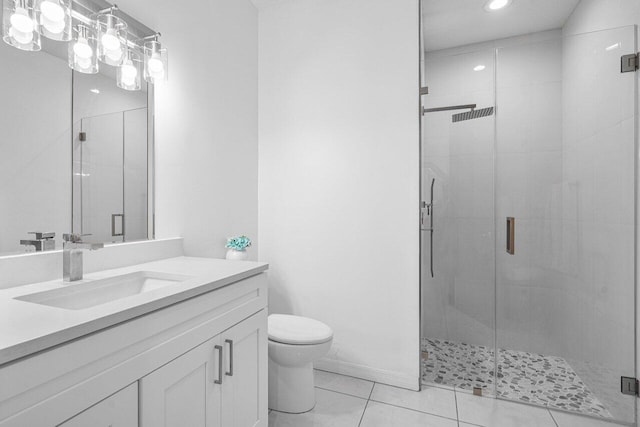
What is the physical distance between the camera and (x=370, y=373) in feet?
7.34

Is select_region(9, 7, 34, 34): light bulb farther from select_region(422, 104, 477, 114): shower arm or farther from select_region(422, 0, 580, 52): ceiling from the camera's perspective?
select_region(422, 0, 580, 52): ceiling

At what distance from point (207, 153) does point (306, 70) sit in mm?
963

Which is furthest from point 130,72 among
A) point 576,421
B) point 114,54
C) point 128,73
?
point 576,421

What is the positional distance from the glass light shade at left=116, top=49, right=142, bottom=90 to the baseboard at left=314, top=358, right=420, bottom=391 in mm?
2061

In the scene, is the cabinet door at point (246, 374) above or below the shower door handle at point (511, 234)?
below

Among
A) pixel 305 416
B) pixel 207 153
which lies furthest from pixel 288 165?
pixel 305 416

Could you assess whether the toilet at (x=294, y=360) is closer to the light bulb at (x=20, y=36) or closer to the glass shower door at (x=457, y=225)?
the glass shower door at (x=457, y=225)

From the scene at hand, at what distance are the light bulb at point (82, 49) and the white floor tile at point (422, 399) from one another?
2289 mm

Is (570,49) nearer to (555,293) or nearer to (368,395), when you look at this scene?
(555,293)

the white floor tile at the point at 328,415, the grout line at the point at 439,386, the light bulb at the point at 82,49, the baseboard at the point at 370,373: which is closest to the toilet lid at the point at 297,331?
the white floor tile at the point at 328,415

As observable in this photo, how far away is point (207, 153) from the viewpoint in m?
2.06

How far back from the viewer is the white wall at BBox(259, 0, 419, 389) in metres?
2.16

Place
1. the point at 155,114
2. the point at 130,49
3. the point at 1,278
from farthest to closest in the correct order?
1. the point at 155,114
2. the point at 130,49
3. the point at 1,278

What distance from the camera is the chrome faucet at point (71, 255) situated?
121cm
